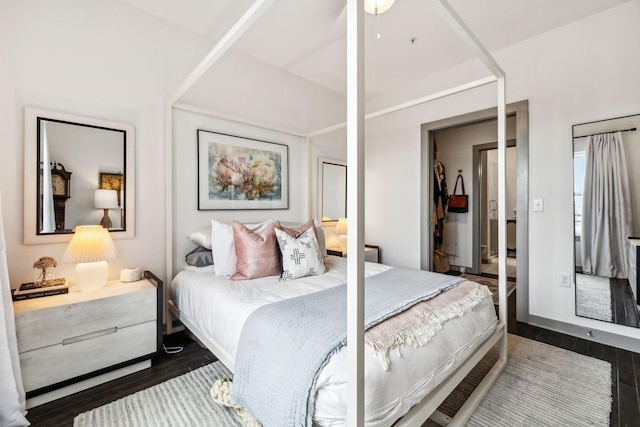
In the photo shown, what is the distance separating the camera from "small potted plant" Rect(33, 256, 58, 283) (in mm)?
1689

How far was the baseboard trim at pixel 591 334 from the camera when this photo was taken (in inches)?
83.8

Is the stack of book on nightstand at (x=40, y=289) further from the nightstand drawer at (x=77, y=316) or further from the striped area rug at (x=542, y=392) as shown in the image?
the striped area rug at (x=542, y=392)

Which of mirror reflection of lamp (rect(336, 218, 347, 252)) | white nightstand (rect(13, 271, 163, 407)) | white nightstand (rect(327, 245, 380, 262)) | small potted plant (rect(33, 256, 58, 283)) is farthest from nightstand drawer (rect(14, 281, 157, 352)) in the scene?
mirror reflection of lamp (rect(336, 218, 347, 252))

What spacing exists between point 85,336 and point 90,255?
482mm

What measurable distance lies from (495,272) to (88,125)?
5375mm

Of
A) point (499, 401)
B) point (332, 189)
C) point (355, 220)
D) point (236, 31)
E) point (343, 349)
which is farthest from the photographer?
point (332, 189)

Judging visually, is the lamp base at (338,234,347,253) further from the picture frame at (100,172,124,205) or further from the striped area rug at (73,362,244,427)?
the picture frame at (100,172,124,205)

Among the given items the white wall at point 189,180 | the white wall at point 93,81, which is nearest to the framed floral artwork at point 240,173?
the white wall at point 189,180

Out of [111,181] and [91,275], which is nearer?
[91,275]

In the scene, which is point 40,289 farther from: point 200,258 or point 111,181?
point 200,258

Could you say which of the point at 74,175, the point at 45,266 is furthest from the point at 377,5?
the point at 45,266

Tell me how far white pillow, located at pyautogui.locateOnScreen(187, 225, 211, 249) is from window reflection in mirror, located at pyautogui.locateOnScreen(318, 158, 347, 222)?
148cm

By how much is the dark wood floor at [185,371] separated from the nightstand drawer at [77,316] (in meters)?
0.36

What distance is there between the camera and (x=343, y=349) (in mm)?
1031
